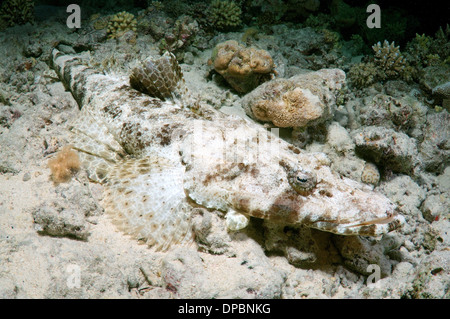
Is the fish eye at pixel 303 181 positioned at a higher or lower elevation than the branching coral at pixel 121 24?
lower

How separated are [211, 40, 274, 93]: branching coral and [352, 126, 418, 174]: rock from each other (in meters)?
2.19

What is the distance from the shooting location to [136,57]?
671 cm

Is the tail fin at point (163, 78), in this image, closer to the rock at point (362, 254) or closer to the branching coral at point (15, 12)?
the rock at point (362, 254)

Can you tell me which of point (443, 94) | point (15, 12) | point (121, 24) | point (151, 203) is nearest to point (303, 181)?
point (151, 203)

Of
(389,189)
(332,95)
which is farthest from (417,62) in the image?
(389,189)

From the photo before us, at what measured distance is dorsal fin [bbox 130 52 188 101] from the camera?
4820mm

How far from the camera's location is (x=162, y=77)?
4.82 m

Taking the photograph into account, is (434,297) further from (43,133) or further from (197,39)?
(197,39)

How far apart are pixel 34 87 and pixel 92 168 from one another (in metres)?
2.98

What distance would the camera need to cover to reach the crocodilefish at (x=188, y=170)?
11.1 feet

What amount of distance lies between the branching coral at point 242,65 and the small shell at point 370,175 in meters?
2.57

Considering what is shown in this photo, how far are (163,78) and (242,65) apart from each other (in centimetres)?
161

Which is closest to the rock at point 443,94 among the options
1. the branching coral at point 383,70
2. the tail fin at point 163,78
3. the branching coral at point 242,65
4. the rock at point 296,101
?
the branching coral at point 383,70

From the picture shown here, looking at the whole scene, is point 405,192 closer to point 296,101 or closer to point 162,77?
point 296,101
